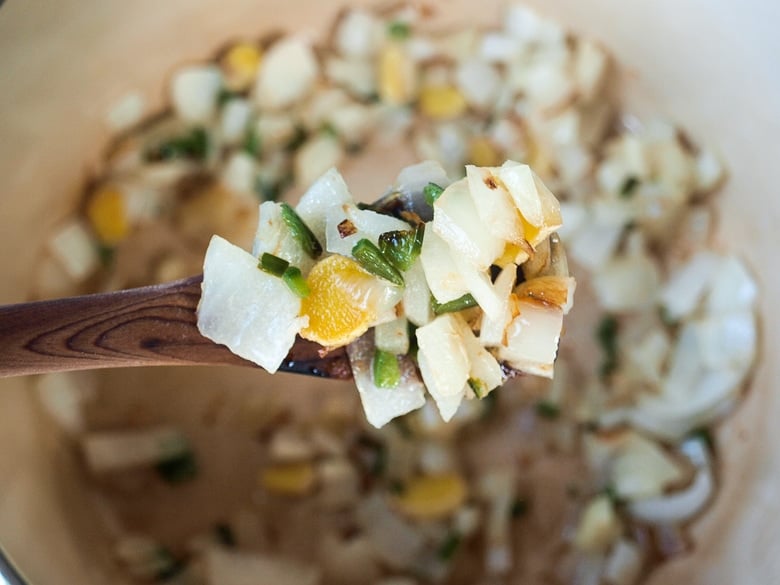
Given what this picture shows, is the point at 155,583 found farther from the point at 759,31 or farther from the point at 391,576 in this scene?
the point at 759,31

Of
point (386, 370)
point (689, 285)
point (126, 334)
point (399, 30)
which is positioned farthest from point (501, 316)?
point (399, 30)

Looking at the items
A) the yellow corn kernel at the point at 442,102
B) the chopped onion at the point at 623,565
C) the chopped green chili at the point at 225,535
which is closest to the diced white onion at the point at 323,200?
the yellow corn kernel at the point at 442,102

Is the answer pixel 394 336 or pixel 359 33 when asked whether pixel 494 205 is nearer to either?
pixel 394 336

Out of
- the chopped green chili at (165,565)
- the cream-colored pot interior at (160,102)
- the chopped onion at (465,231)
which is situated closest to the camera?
the chopped onion at (465,231)

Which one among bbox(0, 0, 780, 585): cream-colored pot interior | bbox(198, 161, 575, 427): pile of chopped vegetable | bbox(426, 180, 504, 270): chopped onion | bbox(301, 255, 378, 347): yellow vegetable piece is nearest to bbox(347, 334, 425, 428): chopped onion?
bbox(198, 161, 575, 427): pile of chopped vegetable

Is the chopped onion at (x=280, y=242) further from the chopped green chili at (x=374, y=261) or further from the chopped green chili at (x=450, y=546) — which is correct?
the chopped green chili at (x=450, y=546)

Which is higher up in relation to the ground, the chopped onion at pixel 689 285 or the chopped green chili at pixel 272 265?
the chopped green chili at pixel 272 265

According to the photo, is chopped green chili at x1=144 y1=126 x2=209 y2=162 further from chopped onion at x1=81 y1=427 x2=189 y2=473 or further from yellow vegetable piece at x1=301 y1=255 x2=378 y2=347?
yellow vegetable piece at x1=301 y1=255 x2=378 y2=347
